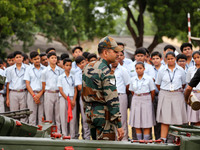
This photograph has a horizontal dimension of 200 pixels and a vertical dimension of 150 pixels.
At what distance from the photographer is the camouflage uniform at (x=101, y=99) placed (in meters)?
3.88

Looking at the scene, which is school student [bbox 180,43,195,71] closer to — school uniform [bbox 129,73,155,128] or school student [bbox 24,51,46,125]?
school uniform [bbox 129,73,155,128]

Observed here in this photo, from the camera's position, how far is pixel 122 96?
269 inches

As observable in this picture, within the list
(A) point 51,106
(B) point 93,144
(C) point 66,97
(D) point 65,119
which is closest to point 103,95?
(B) point 93,144

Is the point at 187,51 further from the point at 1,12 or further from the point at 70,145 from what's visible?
the point at 1,12

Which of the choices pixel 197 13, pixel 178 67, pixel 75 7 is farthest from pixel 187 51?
pixel 75 7

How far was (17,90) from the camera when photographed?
7504 millimetres

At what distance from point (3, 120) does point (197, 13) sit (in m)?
16.8

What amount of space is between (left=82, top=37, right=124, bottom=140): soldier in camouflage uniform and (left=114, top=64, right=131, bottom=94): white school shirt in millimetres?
2798

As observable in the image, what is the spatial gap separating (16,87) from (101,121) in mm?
4045

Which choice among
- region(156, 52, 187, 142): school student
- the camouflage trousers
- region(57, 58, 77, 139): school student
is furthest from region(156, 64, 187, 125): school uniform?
the camouflage trousers

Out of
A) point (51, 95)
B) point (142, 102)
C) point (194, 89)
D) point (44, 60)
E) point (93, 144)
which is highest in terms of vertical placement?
point (44, 60)

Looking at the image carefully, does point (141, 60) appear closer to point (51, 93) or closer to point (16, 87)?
point (51, 93)

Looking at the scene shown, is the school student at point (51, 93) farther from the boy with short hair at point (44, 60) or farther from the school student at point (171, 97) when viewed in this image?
the school student at point (171, 97)

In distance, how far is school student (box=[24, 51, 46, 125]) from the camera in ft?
24.2
